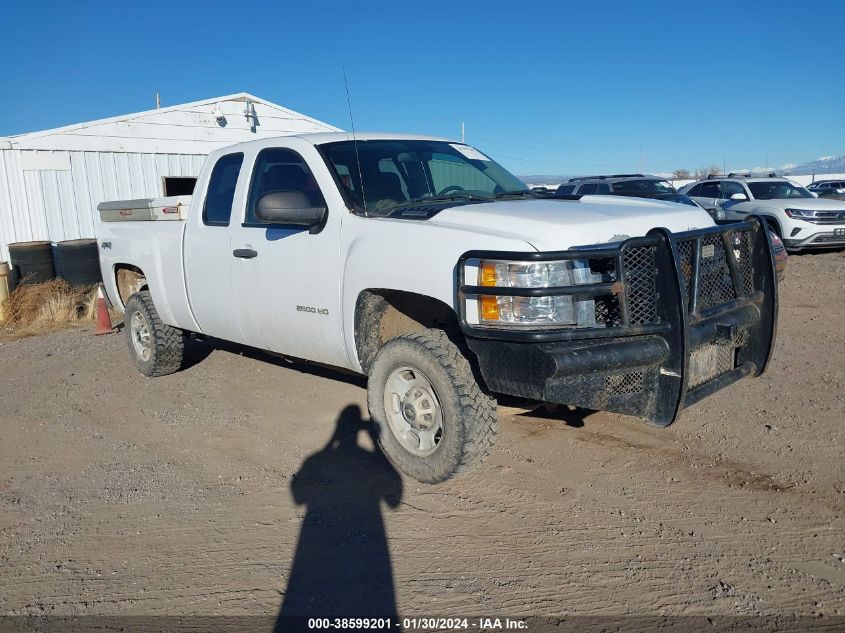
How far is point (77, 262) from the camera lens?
1160 cm

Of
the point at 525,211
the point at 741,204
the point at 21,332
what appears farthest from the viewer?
the point at 741,204

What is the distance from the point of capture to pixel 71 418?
237 inches

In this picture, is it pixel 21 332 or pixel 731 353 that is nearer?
pixel 731 353

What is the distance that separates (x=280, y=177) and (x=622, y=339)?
112 inches

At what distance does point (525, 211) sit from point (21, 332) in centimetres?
900

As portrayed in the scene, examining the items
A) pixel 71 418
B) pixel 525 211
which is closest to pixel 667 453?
pixel 525 211

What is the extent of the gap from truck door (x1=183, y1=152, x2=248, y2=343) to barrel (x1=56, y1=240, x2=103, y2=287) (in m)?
6.52

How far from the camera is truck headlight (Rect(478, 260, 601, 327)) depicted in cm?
357

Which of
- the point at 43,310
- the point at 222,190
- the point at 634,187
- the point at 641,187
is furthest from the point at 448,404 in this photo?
the point at 641,187

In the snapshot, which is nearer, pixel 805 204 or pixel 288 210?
pixel 288 210

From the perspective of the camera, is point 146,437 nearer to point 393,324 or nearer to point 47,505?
point 47,505

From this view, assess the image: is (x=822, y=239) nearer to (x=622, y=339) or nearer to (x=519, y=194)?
(x=519, y=194)

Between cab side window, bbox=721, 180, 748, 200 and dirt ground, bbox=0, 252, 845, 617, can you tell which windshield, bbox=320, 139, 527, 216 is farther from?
cab side window, bbox=721, 180, 748, 200

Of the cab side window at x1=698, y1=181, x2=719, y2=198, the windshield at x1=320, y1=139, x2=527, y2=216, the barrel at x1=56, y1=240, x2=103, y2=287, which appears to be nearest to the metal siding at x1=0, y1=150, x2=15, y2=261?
the barrel at x1=56, y1=240, x2=103, y2=287
